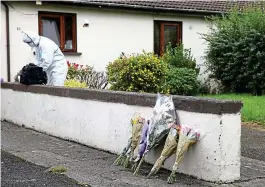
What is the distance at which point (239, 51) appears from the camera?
1582 centimetres

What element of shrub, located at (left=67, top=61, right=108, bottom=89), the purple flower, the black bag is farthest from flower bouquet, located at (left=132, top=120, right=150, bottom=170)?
shrub, located at (left=67, top=61, right=108, bottom=89)

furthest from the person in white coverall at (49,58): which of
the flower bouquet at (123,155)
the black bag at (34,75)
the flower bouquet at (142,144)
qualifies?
the flower bouquet at (142,144)

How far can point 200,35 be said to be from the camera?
1847 cm

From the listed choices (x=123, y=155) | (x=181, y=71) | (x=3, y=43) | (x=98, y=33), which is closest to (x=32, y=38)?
(x=3, y=43)

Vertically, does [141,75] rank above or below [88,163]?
above

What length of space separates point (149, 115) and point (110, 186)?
1.51m

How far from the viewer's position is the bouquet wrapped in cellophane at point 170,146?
588 cm

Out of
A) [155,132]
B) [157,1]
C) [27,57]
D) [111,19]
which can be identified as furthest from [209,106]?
[157,1]

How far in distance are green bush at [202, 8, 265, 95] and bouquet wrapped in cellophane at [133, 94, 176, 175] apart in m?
9.84

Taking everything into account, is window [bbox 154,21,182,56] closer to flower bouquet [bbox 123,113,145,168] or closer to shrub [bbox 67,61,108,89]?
shrub [bbox 67,61,108,89]

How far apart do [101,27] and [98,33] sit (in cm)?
23

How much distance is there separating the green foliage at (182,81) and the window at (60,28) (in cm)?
347

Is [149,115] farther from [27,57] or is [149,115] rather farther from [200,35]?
[200,35]

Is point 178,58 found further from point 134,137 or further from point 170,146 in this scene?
point 170,146
